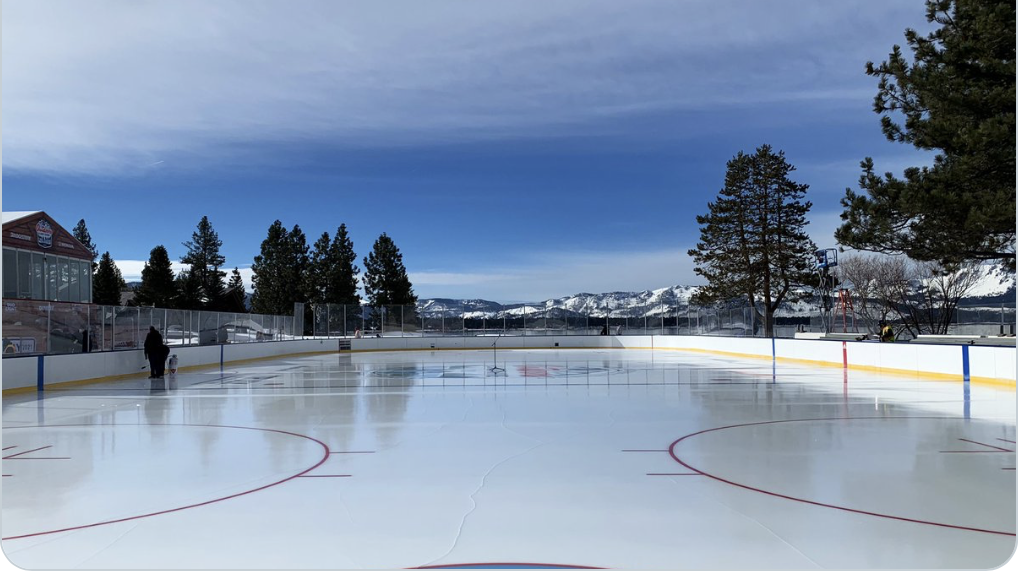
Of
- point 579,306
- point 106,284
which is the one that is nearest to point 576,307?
point 579,306

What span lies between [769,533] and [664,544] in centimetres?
79

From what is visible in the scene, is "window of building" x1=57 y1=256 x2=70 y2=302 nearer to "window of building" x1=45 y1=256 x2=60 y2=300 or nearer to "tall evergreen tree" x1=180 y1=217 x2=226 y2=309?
"window of building" x1=45 y1=256 x2=60 y2=300

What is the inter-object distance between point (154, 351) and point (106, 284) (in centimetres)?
4927

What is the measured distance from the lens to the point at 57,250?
1240 inches

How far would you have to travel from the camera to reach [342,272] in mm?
62469

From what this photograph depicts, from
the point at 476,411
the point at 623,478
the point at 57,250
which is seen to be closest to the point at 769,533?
the point at 623,478

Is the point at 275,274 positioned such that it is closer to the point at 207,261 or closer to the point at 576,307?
the point at 207,261

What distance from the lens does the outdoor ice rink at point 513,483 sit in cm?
462

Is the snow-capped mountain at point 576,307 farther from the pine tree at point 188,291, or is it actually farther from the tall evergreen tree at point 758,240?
the pine tree at point 188,291

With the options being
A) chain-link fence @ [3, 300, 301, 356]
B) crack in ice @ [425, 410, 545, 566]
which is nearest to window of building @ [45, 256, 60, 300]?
chain-link fence @ [3, 300, 301, 356]

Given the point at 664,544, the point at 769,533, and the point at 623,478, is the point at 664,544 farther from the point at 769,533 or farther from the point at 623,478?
the point at 623,478

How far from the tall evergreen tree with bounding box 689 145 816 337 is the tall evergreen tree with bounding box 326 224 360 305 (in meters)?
30.8

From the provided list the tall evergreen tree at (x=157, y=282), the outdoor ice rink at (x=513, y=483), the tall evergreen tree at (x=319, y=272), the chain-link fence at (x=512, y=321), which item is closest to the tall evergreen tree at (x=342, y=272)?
the tall evergreen tree at (x=319, y=272)

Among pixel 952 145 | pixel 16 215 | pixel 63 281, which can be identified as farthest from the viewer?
pixel 63 281
